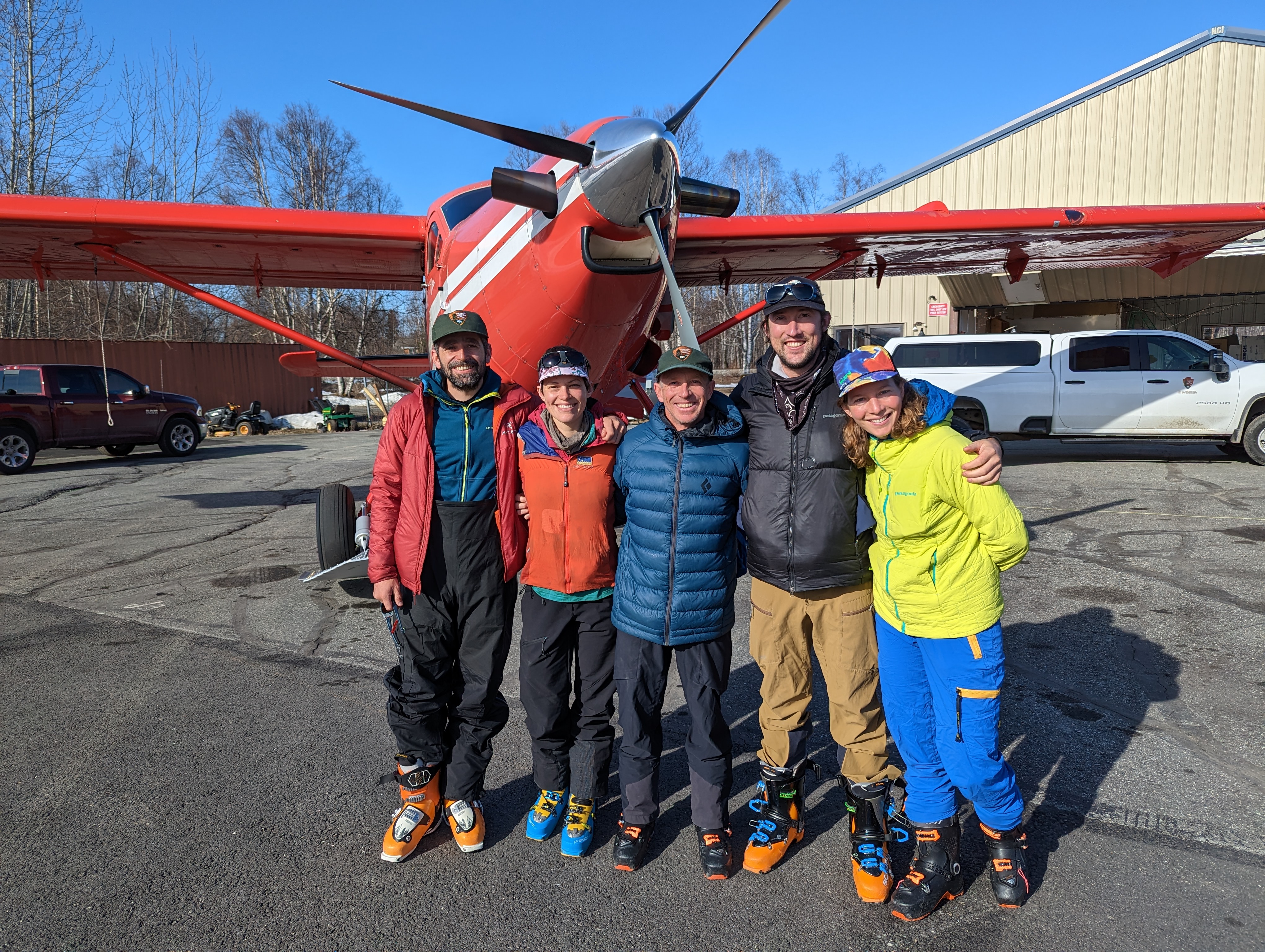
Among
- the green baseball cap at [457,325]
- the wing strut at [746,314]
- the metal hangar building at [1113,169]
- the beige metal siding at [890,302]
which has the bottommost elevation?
the green baseball cap at [457,325]

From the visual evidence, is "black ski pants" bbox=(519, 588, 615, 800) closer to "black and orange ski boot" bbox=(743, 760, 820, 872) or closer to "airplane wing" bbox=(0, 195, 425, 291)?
"black and orange ski boot" bbox=(743, 760, 820, 872)

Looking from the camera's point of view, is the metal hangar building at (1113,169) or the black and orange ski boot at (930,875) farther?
the metal hangar building at (1113,169)

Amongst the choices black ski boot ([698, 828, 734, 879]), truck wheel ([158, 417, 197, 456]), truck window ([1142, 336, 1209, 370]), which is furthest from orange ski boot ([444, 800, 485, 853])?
truck wheel ([158, 417, 197, 456])

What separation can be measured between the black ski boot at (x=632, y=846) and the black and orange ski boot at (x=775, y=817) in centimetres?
33

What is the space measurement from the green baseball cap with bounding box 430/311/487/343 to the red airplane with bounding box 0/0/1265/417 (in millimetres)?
1265

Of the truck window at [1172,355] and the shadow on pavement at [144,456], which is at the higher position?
the truck window at [1172,355]

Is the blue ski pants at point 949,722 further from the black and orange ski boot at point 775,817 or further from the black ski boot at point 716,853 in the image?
the black ski boot at point 716,853

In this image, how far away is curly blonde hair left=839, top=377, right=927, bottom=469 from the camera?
89.6 inches

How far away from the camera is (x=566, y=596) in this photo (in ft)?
8.61

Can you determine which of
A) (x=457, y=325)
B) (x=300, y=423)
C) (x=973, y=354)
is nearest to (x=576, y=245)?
(x=457, y=325)

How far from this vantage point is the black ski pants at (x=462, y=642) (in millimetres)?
2658

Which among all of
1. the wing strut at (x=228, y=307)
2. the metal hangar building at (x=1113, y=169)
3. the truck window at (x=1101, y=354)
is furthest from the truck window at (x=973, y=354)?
the wing strut at (x=228, y=307)

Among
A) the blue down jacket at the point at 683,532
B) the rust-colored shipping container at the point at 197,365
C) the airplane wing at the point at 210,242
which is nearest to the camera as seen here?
the blue down jacket at the point at 683,532

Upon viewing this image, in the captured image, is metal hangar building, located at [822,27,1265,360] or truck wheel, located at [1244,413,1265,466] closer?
truck wheel, located at [1244,413,1265,466]
